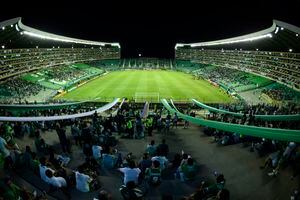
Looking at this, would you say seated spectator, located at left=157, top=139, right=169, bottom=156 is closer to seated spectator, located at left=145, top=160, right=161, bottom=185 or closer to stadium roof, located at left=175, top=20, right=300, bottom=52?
seated spectator, located at left=145, top=160, right=161, bottom=185

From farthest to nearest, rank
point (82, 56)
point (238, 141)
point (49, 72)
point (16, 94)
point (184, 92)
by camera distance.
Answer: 1. point (82, 56)
2. point (49, 72)
3. point (184, 92)
4. point (16, 94)
5. point (238, 141)

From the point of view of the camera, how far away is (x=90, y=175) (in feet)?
28.6

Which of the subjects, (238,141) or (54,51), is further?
(54,51)

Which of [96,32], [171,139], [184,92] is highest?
[96,32]

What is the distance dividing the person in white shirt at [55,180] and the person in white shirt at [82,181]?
388 mm

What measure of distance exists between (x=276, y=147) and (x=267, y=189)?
2389 millimetres

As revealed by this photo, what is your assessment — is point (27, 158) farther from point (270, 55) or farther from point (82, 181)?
point (270, 55)

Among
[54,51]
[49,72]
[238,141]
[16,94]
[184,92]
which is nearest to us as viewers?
[238,141]

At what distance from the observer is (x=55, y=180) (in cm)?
800

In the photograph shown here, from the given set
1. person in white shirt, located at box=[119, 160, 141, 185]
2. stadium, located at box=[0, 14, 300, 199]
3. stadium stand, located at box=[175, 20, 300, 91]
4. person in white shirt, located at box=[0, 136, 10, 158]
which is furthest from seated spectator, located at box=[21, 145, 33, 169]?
stadium stand, located at box=[175, 20, 300, 91]

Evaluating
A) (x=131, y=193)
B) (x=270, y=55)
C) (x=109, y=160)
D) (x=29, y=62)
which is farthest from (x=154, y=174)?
(x=29, y=62)

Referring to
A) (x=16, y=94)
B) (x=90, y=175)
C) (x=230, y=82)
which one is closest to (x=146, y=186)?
(x=90, y=175)

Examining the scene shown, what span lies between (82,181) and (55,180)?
2.36 feet

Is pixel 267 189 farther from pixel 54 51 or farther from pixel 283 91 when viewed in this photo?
pixel 54 51
